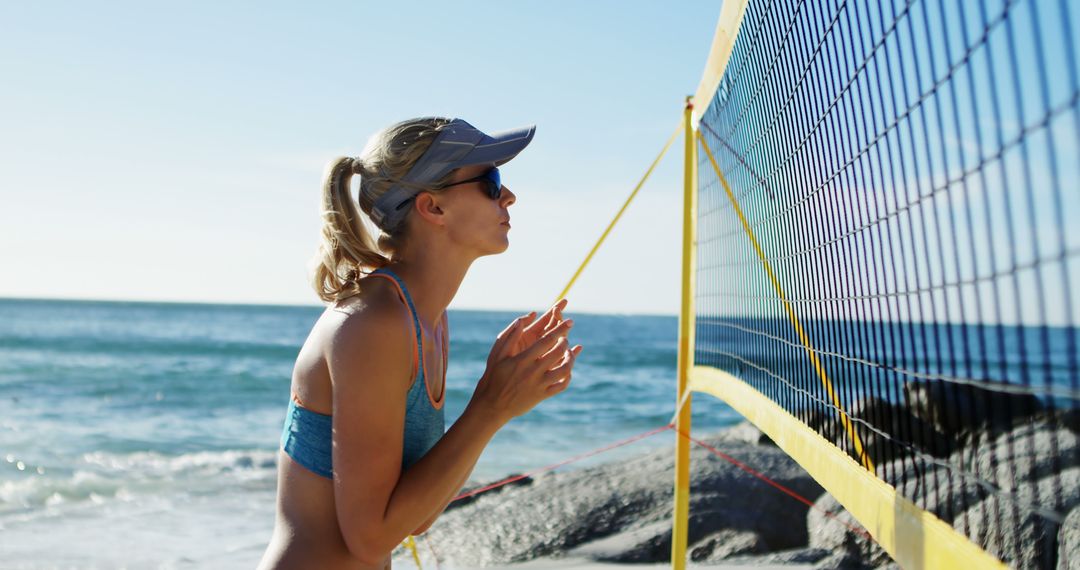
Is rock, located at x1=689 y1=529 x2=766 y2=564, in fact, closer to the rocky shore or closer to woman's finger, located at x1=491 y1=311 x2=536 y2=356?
the rocky shore

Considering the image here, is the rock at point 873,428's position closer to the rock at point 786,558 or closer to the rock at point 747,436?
the rock at point 786,558

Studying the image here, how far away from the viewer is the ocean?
7.55 metres

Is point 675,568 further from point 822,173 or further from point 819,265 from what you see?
point 822,173

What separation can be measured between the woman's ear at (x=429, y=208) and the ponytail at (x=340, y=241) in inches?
4.8

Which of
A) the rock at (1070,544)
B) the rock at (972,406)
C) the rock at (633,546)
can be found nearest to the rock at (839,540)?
the rock at (972,406)

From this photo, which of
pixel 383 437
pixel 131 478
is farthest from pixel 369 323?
pixel 131 478

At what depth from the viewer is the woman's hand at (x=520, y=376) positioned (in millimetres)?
1861

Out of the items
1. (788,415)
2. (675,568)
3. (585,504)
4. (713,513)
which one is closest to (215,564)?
(585,504)

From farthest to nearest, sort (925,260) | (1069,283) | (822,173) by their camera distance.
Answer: (822,173)
(925,260)
(1069,283)

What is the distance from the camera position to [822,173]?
2.69 meters

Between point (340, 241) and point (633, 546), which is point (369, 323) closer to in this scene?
point (340, 241)

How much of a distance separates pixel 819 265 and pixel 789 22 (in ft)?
2.26

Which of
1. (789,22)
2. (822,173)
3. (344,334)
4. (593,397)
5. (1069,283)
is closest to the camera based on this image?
(1069,283)

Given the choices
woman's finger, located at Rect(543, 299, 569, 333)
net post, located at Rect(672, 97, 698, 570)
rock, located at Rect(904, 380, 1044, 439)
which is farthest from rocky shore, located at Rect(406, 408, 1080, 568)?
woman's finger, located at Rect(543, 299, 569, 333)
